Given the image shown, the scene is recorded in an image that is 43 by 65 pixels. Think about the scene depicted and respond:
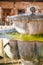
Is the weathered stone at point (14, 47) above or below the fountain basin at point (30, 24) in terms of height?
below

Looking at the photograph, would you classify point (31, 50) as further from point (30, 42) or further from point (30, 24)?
point (30, 24)

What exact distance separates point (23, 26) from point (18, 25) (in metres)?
0.06

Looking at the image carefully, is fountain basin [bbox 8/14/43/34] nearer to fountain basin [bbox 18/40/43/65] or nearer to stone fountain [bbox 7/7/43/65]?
stone fountain [bbox 7/7/43/65]

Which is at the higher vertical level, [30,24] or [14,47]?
[30,24]

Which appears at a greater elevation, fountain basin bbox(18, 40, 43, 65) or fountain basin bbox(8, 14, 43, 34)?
fountain basin bbox(8, 14, 43, 34)

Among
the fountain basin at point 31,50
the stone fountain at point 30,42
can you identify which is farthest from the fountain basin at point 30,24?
the fountain basin at point 31,50

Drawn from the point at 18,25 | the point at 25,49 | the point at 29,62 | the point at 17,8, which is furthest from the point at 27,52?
the point at 17,8

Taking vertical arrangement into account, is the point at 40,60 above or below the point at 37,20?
below

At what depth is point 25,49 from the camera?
1593mm

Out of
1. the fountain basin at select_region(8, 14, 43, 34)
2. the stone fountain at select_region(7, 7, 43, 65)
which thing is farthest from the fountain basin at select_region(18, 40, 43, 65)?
the fountain basin at select_region(8, 14, 43, 34)

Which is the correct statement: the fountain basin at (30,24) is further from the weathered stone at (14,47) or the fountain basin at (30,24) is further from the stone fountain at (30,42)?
the weathered stone at (14,47)

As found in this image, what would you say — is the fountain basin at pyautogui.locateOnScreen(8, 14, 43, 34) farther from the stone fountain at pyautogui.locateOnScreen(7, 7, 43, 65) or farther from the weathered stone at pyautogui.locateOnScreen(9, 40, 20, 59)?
the weathered stone at pyautogui.locateOnScreen(9, 40, 20, 59)

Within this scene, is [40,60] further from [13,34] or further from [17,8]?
[17,8]

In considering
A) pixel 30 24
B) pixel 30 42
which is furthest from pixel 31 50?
pixel 30 24
